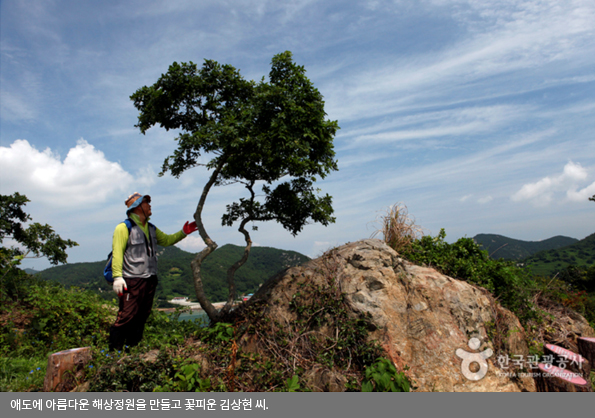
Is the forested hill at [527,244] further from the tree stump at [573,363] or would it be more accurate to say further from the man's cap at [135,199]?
the man's cap at [135,199]

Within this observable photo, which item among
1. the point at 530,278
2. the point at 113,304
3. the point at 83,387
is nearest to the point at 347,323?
the point at 83,387

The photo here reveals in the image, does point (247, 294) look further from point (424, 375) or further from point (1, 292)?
point (1, 292)

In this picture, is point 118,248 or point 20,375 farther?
point 118,248

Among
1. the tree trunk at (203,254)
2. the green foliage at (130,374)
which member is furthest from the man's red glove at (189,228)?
the green foliage at (130,374)

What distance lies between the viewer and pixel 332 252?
7.16m

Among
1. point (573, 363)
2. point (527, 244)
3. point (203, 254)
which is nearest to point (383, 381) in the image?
point (573, 363)

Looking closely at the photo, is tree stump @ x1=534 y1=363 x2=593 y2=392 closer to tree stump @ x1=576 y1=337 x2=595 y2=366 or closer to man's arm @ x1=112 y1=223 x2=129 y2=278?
tree stump @ x1=576 y1=337 x2=595 y2=366

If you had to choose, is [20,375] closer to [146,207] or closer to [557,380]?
[146,207]

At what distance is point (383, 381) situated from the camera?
406 centimetres

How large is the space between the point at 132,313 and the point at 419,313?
16.0 ft

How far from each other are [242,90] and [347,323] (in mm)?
5610

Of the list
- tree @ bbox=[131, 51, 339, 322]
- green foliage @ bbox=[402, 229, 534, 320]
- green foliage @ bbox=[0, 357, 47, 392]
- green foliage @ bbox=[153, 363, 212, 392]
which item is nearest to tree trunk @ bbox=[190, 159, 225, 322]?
tree @ bbox=[131, 51, 339, 322]

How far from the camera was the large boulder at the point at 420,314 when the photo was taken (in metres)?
4.97
